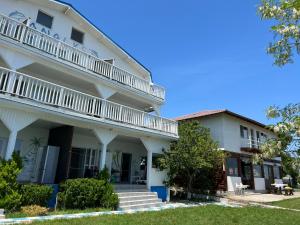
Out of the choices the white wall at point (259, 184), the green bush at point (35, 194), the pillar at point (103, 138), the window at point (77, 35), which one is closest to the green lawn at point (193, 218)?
the green bush at point (35, 194)

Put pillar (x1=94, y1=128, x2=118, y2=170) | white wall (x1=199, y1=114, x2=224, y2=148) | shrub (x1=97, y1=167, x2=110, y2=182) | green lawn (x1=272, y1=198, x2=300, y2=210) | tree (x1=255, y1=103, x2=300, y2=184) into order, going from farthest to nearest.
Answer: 1. white wall (x1=199, y1=114, x2=224, y2=148)
2. green lawn (x1=272, y1=198, x2=300, y2=210)
3. pillar (x1=94, y1=128, x2=118, y2=170)
4. shrub (x1=97, y1=167, x2=110, y2=182)
5. tree (x1=255, y1=103, x2=300, y2=184)

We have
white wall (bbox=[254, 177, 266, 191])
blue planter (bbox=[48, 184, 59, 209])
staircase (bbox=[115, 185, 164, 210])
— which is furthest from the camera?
white wall (bbox=[254, 177, 266, 191])

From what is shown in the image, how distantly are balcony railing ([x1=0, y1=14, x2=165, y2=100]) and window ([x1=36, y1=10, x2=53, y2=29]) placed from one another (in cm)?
261

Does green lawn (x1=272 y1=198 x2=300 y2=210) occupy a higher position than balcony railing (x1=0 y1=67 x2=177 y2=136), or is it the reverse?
balcony railing (x1=0 y1=67 x2=177 y2=136)

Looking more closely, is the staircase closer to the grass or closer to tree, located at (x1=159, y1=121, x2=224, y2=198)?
the grass

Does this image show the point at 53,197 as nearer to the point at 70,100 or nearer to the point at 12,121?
the point at 12,121

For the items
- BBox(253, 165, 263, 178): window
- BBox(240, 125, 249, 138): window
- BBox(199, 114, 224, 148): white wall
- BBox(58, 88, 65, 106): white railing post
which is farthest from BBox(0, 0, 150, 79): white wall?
BBox(253, 165, 263, 178): window

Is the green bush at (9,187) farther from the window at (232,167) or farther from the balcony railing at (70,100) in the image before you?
the window at (232,167)

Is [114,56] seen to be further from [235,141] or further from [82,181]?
[235,141]

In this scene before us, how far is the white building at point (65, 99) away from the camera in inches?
462

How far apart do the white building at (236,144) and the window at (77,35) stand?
13150 millimetres

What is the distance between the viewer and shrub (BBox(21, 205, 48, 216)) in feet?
32.7

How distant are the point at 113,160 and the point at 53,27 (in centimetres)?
1009

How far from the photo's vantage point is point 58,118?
41.5 feet
